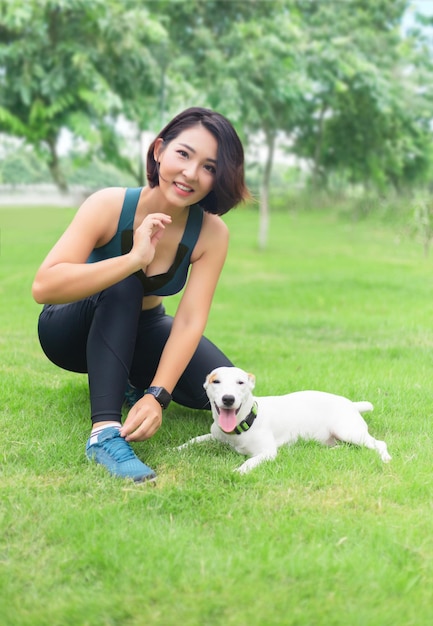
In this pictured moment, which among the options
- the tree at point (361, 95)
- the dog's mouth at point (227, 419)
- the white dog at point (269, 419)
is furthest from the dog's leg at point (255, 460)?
the tree at point (361, 95)

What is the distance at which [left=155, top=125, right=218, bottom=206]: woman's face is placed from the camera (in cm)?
305

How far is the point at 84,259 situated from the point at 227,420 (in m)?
0.93

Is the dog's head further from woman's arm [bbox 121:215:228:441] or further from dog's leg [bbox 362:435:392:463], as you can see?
dog's leg [bbox 362:435:392:463]

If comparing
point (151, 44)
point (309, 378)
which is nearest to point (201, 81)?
point (151, 44)

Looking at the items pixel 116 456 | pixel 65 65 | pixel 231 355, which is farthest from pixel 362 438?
A: pixel 65 65

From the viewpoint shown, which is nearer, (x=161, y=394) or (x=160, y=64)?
(x=161, y=394)

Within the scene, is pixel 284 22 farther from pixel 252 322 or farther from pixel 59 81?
pixel 252 322

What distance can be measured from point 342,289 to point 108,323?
22.3ft

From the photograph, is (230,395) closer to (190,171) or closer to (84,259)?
(84,259)

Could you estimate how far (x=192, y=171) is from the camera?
3.04 meters

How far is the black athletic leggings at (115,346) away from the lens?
10.2 ft

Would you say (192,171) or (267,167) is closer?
(192,171)

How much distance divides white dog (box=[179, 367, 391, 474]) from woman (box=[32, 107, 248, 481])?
26 centimetres

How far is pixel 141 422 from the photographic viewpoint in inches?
118
